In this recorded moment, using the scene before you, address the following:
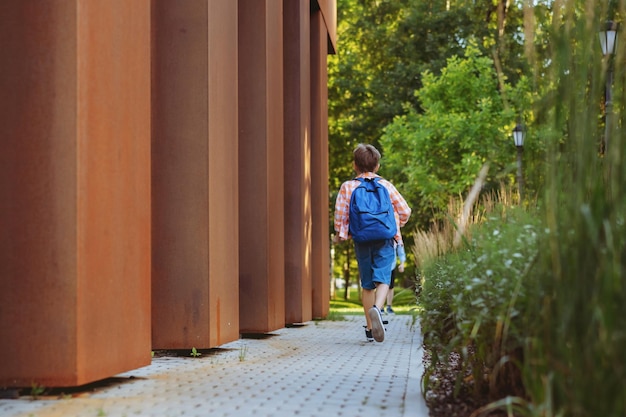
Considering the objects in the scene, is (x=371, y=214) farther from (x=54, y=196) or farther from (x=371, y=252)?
(x=54, y=196)

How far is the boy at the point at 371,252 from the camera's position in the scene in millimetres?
8133

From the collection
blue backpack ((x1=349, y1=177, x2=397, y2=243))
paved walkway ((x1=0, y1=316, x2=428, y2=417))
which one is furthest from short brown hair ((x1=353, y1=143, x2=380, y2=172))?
paved walkway ((x1=0, y1=316, x2=428, y2=417))

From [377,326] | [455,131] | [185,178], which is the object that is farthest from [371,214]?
[455,131]

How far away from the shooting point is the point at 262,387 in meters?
4.95

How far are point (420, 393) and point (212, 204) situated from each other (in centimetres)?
253

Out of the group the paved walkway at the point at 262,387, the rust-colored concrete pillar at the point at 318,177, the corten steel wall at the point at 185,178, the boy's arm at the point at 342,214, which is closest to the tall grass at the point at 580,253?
the paved walkway at the point at 262,387

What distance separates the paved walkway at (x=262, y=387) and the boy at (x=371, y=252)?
1.76ft

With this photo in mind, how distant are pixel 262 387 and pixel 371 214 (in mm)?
3462

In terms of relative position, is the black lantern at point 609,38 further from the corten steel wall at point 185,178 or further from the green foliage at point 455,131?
the green foliage at point 455,131

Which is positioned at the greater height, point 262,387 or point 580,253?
point 580,253

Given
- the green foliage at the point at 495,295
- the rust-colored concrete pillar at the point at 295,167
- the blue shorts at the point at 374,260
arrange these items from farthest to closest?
the rust-colored concrete pillar at the point at 295,167 → the blue shorts at the point at 374,260 → the green foliage at the point at 495,295

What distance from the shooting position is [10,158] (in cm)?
459

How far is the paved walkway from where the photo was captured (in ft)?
13.5

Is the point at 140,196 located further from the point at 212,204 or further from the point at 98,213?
the point at 212,204
